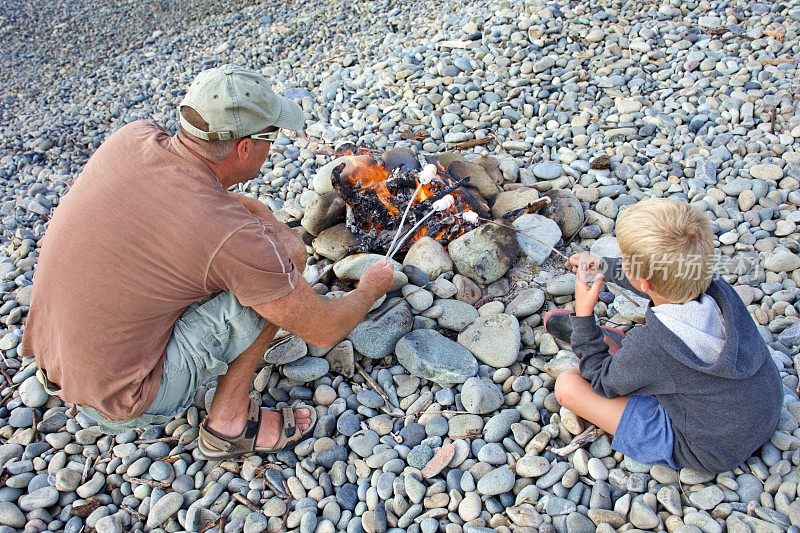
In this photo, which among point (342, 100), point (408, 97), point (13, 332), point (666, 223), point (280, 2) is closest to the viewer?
point (666, 223)

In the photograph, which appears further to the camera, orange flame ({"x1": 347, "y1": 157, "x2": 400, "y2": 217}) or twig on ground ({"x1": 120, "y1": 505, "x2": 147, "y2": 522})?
orange flame ({"x1": 347, "y1": 157, "x2": 400, "y2": 217})

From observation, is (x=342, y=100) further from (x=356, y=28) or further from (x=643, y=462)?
(x=643, y=462)

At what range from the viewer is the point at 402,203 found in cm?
452

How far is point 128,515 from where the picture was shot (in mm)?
2982

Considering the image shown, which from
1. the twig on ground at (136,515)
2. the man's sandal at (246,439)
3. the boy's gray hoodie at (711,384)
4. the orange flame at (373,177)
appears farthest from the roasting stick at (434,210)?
the twig on ground at (136,515)

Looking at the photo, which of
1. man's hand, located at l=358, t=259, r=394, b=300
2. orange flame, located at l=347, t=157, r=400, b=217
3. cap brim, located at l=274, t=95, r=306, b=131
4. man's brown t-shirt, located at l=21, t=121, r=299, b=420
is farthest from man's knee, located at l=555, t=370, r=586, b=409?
orange flame, located at l=347, t=157, r=400, b=217

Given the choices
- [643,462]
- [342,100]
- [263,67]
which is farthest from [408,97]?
[643,462]

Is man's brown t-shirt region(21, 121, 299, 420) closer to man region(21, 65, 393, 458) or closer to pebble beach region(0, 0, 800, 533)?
man region(21, 65, 393, 458)

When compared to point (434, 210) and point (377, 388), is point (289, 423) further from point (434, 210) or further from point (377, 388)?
point (434, 210)

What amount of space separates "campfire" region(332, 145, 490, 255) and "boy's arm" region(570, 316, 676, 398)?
1.60m

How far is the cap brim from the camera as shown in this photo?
9.23 feet

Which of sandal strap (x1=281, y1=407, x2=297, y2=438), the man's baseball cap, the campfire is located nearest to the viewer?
the man's baseball cap

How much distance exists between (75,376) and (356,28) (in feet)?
24.5

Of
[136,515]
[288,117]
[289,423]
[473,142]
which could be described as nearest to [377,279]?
[289,423]
